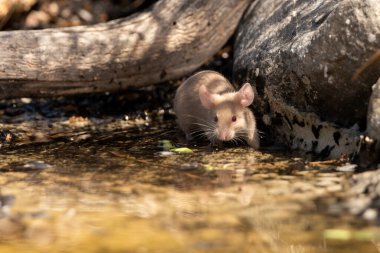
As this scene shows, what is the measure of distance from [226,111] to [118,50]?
1.69 metres

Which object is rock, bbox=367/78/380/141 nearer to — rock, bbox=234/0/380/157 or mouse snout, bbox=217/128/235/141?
rock, bbox=234/0/380/157

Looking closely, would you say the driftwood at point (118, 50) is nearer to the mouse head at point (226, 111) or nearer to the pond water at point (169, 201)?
the pond water at point (169, 201)

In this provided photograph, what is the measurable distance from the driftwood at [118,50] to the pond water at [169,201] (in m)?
1.04

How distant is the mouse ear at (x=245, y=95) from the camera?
653 cm

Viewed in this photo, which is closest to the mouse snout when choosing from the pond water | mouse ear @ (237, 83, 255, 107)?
the pond water

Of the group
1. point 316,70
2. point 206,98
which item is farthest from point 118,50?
point 316,70

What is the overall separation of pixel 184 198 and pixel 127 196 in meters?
0.43

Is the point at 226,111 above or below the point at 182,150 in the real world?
above

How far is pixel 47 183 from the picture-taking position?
5051mm

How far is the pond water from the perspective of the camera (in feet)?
12.1

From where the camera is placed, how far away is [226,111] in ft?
22.4

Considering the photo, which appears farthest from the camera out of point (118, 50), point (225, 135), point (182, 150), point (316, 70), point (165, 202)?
point (118, 50)

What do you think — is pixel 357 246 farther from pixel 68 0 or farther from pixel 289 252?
pixel 68 0

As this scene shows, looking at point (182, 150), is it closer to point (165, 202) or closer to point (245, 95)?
point (245, 95)
